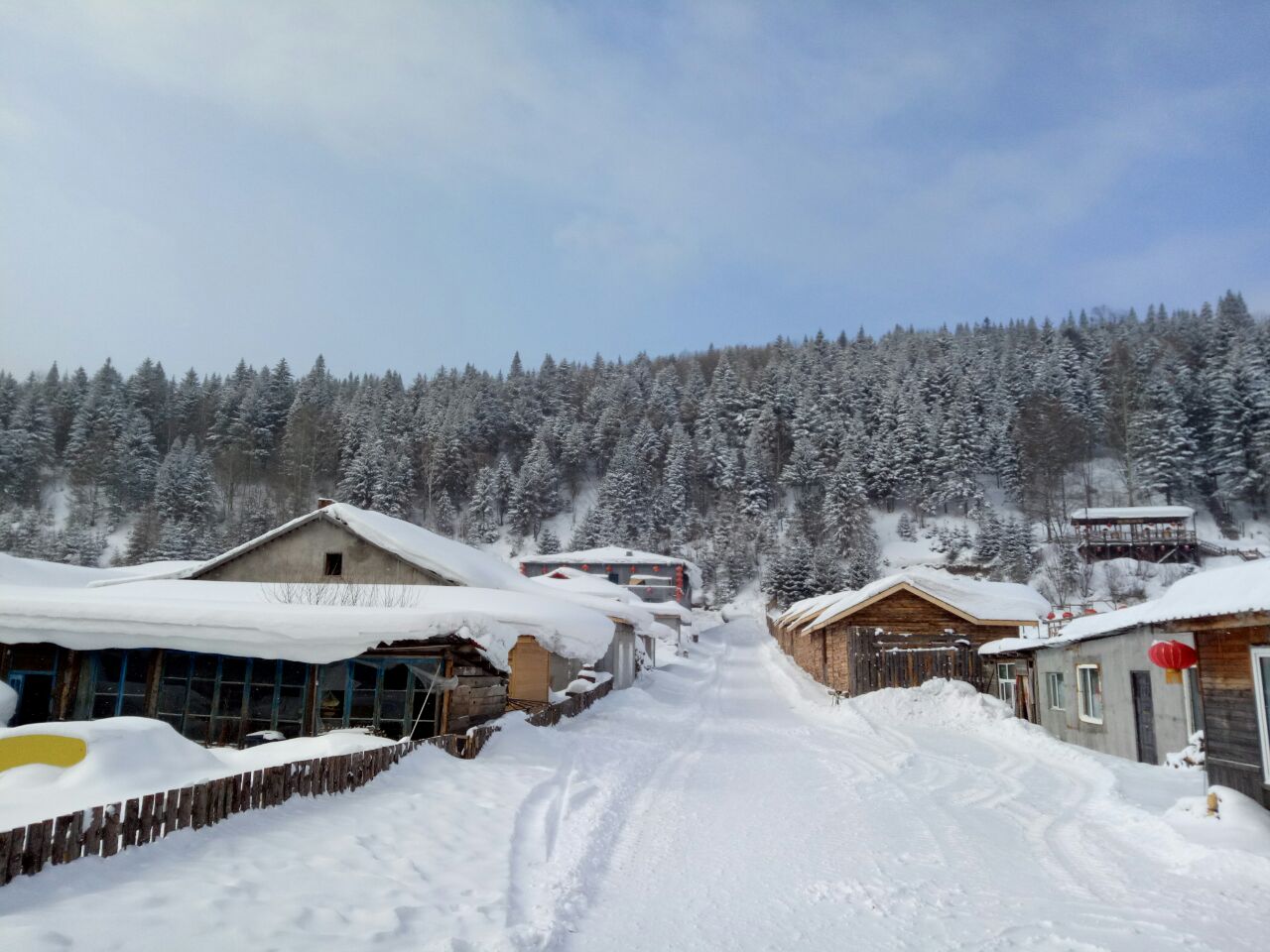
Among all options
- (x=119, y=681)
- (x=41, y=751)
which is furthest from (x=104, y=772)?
(x=119, y=681)

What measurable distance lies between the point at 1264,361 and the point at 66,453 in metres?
125

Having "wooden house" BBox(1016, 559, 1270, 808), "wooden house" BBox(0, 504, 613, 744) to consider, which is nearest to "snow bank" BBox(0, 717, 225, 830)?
"wooden house" BBox(0, 504, 613, 744)

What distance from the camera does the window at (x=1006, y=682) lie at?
2336 cm

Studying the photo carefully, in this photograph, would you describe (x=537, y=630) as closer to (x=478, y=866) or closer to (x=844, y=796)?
(x=844, y=796)

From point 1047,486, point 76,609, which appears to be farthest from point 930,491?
point 76,609

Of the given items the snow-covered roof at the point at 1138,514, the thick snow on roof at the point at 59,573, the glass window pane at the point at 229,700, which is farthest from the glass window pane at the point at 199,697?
the snow-covered roof at the point at 1138,514

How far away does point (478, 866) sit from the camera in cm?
759

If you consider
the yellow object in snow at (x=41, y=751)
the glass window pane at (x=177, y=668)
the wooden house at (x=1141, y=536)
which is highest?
the wooden house at (x=1141, y=536)

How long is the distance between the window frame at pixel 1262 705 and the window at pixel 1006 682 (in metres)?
13.6

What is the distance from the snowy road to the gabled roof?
8.09 m

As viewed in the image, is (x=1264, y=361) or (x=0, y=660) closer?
(x=0, y=660)

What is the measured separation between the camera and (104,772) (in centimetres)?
795

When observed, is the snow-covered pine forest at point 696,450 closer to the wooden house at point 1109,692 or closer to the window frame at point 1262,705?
the wooden house at point 1109,692

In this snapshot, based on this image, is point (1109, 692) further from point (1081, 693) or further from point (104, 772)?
point (104, 772)
